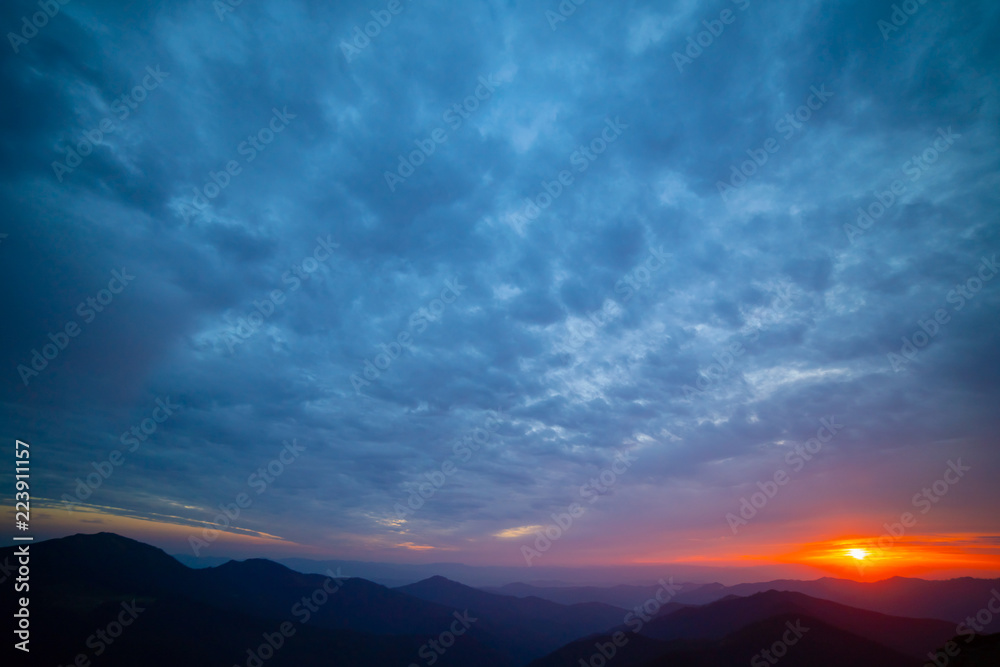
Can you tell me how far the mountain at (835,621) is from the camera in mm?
106250

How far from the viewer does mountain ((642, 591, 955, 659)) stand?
106250 millimetres

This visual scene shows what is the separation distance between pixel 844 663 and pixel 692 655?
29532mm

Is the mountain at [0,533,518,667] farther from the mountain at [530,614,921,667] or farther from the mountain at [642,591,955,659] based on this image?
the mountain at [530,614,921,667]

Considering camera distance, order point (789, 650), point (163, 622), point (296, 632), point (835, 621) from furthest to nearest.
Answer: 1. point (296, 632)
2. point (163, 622)
3. point (835, 621)
4. point (789, 650)

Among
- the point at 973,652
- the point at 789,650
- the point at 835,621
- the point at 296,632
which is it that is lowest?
the point at 296,632

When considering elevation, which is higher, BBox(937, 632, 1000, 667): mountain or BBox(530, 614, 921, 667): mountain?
BBox(937, 632, 1000, 667): mountain

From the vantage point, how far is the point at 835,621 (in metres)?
110

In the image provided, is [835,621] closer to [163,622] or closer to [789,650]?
[789,650]

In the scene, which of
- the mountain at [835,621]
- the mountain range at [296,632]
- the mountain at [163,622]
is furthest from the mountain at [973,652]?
the mountain at [163,622]

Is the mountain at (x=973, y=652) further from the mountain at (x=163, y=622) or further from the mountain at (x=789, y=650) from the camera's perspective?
the mountain at (x=163, y=622)

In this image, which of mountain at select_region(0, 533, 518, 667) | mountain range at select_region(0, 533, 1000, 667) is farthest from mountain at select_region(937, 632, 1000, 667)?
mountain at select_region(0, 533, 518, 667)

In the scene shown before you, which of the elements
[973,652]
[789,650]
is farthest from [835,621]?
[973,652]

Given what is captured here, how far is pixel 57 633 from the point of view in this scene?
335 feet

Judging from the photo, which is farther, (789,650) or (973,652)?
(789,650)
